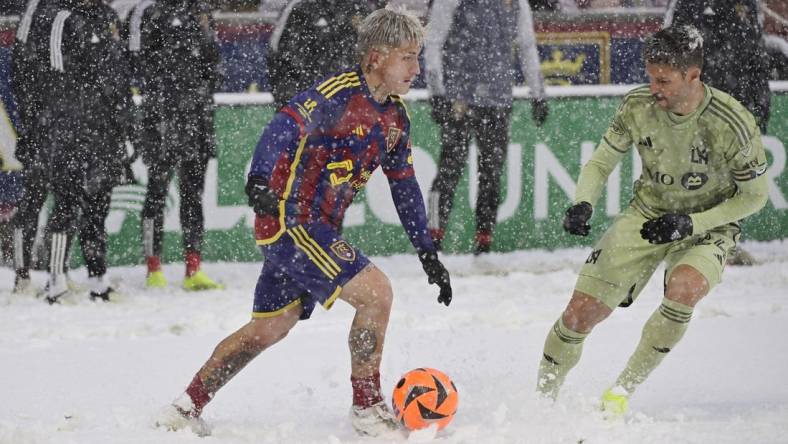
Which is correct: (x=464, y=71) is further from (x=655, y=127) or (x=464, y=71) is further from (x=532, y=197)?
(x=655, y=127)

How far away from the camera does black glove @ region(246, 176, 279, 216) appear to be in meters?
4.34

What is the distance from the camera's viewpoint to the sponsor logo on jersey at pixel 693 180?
4.98 metres

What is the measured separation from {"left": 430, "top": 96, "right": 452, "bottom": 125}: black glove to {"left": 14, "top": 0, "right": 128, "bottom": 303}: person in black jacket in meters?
2.36

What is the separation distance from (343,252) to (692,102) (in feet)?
5.19

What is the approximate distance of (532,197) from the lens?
9828 millimetres

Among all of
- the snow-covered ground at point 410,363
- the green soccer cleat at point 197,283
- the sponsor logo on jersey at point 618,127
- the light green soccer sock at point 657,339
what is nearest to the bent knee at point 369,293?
the snow-covered ground at point 410,363

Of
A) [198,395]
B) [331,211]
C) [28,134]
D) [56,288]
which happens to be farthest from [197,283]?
[331,211]

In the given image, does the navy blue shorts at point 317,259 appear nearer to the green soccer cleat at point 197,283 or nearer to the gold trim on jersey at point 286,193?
the gold trim on jersey at point 286,193

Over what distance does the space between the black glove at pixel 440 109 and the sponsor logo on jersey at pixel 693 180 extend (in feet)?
→ 13.9

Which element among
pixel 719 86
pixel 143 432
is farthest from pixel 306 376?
pixel 719 86

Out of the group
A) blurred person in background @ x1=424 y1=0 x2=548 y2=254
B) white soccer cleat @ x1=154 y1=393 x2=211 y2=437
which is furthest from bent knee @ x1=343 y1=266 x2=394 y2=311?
blurred person in background @ x1=424 y1=0 x2=548 y2=254

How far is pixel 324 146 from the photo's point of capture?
4.66 m

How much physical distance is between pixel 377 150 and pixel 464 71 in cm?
440

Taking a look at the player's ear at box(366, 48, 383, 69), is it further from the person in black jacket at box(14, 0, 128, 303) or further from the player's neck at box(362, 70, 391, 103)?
the person in black jacket at box(14, 0, 128, 303)
